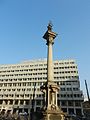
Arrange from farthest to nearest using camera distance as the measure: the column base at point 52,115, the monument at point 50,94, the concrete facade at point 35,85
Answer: the concrete facade at point 35,85 → the monument at point 50,94 → the column base at point 52,115

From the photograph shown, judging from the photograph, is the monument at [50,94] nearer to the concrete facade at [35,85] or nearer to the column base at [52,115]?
the column base at [52,115]

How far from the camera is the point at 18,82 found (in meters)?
82.4

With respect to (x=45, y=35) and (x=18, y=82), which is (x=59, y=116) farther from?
(x=18, y=82)

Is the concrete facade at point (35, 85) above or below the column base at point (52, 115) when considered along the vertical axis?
above

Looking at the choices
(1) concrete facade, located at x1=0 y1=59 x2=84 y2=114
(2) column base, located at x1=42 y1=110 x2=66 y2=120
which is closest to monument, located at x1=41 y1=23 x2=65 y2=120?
(2) column base, located at x1=42 y1=110 x2=66 y2=120

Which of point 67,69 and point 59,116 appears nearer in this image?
point 59,116

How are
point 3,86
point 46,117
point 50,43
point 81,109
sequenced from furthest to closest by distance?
point 3,86 → point 81,109 → point 50,43 → point 46,117

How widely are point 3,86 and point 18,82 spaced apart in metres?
7.89

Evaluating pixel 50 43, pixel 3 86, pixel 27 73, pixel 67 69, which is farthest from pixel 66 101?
pixel 50 43

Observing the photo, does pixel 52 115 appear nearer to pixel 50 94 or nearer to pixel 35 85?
pixel 50 94

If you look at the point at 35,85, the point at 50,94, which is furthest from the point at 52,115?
the point at 35,85

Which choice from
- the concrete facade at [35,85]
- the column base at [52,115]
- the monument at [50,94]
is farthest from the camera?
the concrete facade at [35,85]

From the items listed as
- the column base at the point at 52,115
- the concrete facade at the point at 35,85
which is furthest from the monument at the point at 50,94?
the concrete facade at the point at 35,85

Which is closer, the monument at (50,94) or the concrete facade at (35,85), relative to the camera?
the monument at (50,94)
